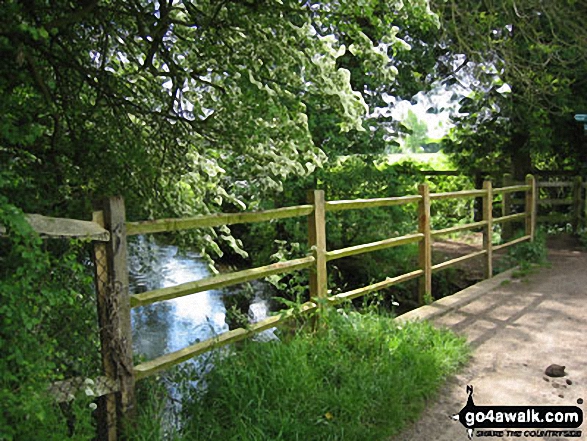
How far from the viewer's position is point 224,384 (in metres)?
3.29

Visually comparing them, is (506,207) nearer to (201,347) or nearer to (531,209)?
(531,209)

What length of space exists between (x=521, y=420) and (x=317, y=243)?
202 cm

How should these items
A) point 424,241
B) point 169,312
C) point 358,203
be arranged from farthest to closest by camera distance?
point 169,312 < point 424,241 < point 358,203

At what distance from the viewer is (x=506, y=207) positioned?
10219mm

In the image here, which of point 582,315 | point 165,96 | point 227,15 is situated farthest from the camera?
point 582,315

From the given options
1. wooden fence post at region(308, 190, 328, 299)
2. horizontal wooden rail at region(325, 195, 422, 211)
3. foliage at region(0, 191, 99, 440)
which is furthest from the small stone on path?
foliage at region(0, 191, 99, 440)

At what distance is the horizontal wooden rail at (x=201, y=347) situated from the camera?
3.20 metres

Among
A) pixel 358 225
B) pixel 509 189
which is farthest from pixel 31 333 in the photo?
pixel 509 189

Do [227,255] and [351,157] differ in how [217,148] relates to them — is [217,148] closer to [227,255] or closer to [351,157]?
[351,157]

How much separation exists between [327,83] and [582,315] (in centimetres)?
358

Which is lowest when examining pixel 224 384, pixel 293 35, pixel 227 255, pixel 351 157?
pixel 227 255

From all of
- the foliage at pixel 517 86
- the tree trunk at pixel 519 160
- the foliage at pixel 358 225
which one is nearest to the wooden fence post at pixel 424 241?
Result: the foliage at pixel 358 225

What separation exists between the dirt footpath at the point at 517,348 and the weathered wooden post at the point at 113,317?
1537mm

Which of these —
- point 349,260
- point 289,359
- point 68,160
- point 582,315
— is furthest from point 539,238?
point 68,160
